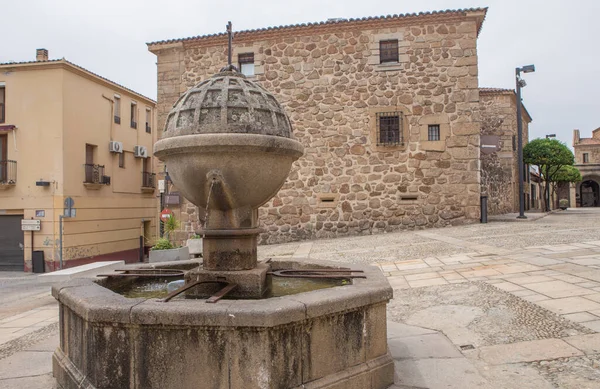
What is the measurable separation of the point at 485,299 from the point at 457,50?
9918mm

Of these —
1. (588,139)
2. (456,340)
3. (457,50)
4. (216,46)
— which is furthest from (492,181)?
(588,139)

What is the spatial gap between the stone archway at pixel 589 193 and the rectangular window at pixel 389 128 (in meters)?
36.5

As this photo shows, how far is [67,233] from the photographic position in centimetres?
1750

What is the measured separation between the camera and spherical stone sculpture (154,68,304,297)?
3170 millimetres

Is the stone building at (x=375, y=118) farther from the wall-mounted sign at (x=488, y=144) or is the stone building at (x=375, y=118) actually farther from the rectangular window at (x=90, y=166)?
the rectangular window at (x=90, y=166)

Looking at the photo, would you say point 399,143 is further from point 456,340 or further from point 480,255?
point 456,340

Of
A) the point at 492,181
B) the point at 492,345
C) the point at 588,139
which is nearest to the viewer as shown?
the point at 492,345

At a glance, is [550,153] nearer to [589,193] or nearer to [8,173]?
[8,173]

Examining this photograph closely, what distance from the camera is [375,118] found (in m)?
13.1

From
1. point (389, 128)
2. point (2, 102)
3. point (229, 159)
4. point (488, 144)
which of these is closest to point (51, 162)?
point (2, 102)

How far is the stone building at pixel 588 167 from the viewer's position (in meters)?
39.3

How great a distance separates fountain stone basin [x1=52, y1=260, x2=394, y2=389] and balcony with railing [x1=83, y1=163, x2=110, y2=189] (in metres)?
17.9

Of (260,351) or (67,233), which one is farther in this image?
(67,233)

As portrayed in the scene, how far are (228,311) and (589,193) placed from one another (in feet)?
164
